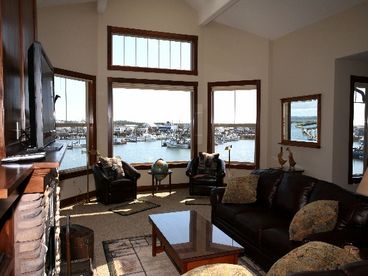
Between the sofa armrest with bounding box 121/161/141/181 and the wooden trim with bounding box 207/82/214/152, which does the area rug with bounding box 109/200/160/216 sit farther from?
the wooden trim with bounding box 207/82/214/152

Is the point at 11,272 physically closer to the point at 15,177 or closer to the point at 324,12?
the point at 15,177

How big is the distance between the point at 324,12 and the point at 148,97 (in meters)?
3.94

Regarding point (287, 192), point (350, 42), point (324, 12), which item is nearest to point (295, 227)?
point (287, 192)

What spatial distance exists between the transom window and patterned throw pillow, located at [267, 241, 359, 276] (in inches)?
227

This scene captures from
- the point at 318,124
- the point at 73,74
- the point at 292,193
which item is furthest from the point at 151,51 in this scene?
the point at 292,193

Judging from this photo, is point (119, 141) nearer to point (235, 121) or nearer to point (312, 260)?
point (235, 121)

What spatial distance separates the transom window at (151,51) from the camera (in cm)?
655

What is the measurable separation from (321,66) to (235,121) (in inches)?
91.2

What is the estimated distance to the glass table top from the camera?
260cm

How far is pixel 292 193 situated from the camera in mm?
3441

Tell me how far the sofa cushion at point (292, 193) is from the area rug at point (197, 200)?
2320 mm

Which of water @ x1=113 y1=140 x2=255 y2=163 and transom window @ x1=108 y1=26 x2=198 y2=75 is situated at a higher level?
transom window @ x1=108 y1=26 x2=198 y2=75

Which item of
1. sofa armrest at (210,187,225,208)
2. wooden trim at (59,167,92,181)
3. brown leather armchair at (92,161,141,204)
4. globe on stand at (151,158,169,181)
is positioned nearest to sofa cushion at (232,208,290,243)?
sofa armrest at (210,187,225,208)

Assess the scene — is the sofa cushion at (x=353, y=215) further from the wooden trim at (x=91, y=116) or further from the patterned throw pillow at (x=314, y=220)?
the wooden trim at (x=91, y=116)
